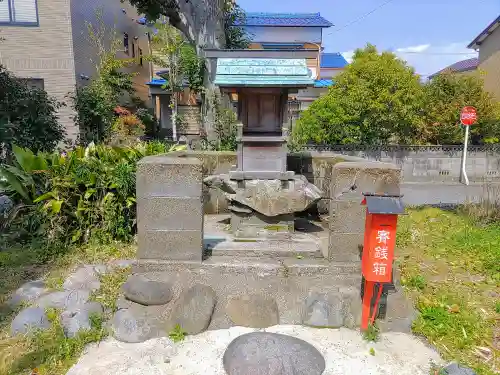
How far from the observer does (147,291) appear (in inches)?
163

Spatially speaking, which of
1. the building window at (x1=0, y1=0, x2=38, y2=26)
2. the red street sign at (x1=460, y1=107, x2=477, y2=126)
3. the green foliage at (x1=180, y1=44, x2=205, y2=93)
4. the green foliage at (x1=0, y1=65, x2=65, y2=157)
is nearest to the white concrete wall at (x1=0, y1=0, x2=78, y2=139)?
the building window at (x1=0, y1=0, x2=38, y2=26)

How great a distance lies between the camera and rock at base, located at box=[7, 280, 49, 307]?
4.36 meters

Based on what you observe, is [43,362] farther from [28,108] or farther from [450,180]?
[450,180]

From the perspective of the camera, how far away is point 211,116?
9.59 meters

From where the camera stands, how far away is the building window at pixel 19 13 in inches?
529

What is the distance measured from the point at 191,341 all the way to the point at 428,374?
2225 mm

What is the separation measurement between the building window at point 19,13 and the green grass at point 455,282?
46.6 ft

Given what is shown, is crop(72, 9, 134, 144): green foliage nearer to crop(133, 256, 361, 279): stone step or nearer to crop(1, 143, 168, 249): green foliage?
crop(1, 143, 168, 249): green foliage

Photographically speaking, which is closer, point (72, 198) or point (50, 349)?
point (50, 349)

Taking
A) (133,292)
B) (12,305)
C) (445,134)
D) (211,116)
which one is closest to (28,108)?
A: (211,116)

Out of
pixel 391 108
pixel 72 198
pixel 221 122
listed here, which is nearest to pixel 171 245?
pixel 72 198

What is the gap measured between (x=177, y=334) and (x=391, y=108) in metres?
11.2

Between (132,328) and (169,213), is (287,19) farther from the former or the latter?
(132,328)

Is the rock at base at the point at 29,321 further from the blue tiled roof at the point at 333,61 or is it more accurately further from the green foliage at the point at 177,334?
the blue tiled roof at the point at 333,61
